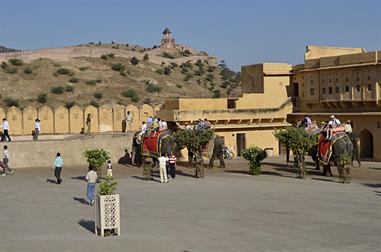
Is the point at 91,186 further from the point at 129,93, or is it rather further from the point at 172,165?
the point at 129,93

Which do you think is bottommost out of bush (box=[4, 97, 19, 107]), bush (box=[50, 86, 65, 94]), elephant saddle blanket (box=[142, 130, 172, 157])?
elephant saddle blanket (box=[142, 130, 172, 157])

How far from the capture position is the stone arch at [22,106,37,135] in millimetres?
26453

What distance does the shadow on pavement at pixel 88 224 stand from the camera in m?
11.6

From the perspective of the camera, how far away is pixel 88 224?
1214 centimetres

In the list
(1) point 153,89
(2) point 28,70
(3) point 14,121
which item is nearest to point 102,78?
(1) point 153,89

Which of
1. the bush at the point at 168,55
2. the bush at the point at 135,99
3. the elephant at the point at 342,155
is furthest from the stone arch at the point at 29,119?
the bush at the point at 168,55

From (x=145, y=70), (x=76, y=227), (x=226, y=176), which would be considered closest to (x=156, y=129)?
(x=226, y=176)

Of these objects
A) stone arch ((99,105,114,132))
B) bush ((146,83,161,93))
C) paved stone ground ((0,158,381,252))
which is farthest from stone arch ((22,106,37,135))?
bush ((146,83,161,93))

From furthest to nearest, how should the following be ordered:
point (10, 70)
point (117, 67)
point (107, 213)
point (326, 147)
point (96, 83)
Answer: point (117, 67)
point (96, 83)
point (10, 70)
point (326, 147)
point (107, 213)

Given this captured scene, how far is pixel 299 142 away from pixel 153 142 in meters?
4.69

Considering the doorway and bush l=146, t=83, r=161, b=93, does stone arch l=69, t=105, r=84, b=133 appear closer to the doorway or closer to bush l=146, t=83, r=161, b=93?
the doorway

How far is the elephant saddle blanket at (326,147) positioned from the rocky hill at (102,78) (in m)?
40.8

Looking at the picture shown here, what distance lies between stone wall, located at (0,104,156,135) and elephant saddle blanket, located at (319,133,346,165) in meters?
10.2

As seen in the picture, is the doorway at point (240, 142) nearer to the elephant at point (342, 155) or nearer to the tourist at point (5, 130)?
the elephant at point (342, 155)
